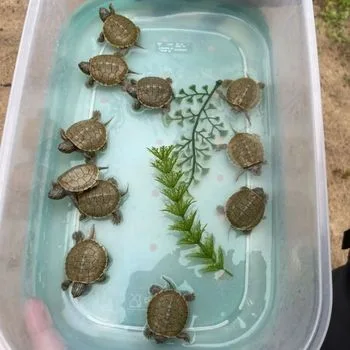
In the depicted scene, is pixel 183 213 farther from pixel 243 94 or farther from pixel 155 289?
pixel 243 94

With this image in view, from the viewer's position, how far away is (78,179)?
248 cm

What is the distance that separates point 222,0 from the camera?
9.69 ft

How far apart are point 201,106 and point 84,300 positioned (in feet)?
4.14

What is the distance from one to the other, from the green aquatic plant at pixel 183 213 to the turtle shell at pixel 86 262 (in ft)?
1.31

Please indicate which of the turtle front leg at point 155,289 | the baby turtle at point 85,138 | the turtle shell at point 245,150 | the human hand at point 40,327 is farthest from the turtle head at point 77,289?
the turtle shell at point 245,150

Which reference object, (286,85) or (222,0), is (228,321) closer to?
(286,85)

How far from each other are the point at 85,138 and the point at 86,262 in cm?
66

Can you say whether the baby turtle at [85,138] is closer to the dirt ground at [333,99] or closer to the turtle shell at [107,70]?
the turtle shell at [107,70]

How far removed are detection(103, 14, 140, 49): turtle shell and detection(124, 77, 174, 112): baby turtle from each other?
260 mm

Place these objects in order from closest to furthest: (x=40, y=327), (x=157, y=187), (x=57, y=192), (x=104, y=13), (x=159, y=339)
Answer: (x=40, y=327) → (x=159, y=339) → (x=57, y=192) → (x=157, y=187) → (x=104, y=13)

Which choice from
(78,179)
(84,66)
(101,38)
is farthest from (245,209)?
(101,38)

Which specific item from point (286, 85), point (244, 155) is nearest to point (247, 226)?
point (244, 155)

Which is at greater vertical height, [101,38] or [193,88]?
[101,38]

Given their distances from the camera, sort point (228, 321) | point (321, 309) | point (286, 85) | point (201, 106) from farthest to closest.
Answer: point (201, 106) → point (286, 85) → point (228, 321) → point (321, 309)
